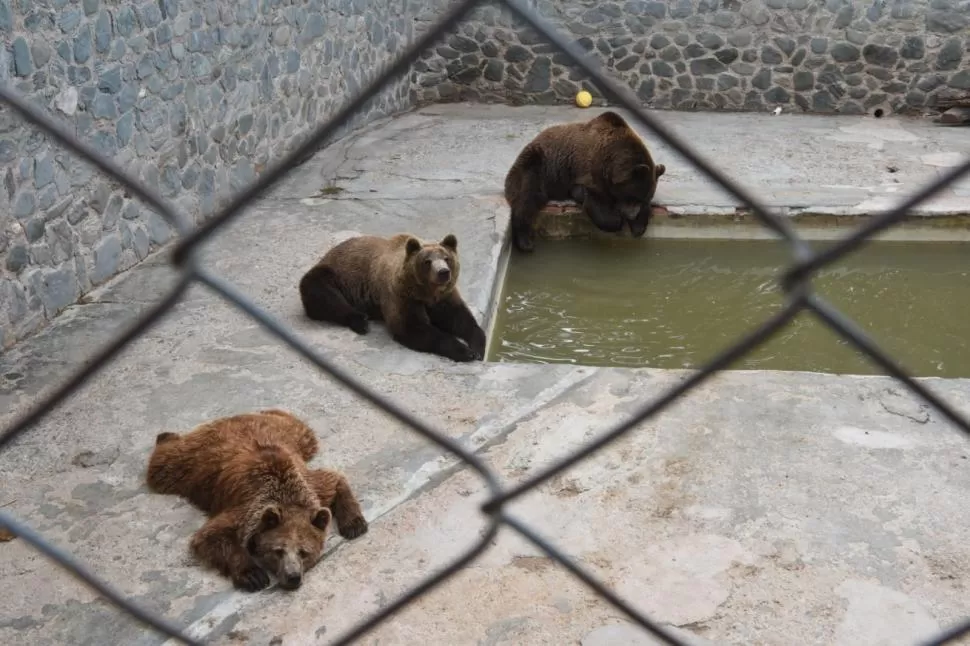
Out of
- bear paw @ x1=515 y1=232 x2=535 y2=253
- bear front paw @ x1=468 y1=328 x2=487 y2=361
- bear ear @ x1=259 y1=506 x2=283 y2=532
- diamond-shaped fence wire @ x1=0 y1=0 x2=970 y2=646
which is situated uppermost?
diamond-shaped fence wire @ x1=0 y1=0 x2=970 y2=646

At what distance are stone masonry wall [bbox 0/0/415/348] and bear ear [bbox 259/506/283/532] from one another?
2.19 metres

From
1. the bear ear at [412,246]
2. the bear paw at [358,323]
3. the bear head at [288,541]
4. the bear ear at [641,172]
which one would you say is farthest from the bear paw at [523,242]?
the bear head at [288,541]

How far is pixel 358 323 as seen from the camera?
497 centimetres

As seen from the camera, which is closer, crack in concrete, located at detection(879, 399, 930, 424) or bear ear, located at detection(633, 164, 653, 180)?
crack in concrete, located at detection(879, 399, 930, 424)

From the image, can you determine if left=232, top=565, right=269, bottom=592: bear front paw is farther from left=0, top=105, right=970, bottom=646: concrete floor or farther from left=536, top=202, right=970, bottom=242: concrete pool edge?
left=536, top=202, right=970, bottom=242: concrete pool edge

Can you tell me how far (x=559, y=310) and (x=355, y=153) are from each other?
2.85 meters

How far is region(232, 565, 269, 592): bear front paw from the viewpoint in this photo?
10.1 ft

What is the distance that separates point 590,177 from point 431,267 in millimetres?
2455

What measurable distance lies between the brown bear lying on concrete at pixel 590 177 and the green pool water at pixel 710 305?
244 mm

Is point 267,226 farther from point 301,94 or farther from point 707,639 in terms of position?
point 707,639

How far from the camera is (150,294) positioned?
5430 mm

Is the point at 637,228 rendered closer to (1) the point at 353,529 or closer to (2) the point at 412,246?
(2) the point at 412,246

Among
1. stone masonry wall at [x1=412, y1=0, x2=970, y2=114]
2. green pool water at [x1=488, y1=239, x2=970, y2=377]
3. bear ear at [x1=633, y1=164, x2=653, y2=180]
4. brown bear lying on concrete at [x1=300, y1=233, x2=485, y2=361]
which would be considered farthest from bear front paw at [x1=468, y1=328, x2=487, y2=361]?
stone masonry wall at [x1=412, y1=0, x2=970, y2=114]

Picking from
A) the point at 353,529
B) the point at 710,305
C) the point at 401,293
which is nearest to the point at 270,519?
the point at 353,529
